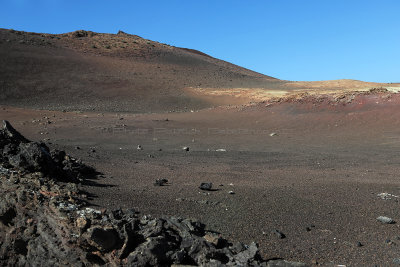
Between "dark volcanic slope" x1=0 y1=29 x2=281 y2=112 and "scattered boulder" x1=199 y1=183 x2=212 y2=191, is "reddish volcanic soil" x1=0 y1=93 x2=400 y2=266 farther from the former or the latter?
"dark volcanic slope" x1=0 y1=29 x2=281 y2=112

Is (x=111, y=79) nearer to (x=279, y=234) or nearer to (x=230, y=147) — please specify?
(x=230, y=147)

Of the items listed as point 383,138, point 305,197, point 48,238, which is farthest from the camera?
point 383,138

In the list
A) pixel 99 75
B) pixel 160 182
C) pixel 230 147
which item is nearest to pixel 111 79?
pixel 99 75

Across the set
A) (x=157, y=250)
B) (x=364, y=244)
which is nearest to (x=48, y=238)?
(x=157, y=250)

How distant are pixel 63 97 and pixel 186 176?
77.6 ft

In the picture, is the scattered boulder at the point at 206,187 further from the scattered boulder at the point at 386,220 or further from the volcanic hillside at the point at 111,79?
the volcanic hillside at the point at 111,79

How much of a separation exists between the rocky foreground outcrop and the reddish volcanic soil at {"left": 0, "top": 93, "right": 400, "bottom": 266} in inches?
22.8

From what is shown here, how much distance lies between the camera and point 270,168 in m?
9.89

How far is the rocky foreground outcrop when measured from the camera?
3617mm

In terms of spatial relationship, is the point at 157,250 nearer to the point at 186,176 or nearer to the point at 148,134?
the point at 186,176

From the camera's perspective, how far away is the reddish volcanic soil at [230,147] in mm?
5016

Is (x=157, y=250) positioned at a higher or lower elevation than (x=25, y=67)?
lower

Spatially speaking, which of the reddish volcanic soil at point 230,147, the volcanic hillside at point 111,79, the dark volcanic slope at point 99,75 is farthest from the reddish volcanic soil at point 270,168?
the dark volcanic slope at point 99,75

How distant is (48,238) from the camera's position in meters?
4.25
